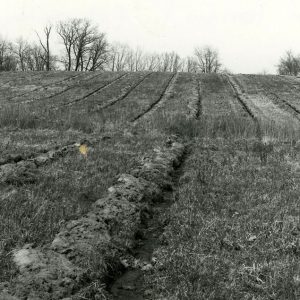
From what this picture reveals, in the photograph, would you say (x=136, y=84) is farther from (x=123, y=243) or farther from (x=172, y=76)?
(x=123, y=243)

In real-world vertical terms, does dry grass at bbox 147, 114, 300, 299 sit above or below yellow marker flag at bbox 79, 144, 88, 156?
below

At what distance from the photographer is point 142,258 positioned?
5.06m

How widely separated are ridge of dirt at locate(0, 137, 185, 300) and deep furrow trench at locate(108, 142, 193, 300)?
0.28 ft

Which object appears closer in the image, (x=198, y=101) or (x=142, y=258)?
(x=142, y=258)

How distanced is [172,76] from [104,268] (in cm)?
3836

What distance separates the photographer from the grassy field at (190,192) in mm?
4453

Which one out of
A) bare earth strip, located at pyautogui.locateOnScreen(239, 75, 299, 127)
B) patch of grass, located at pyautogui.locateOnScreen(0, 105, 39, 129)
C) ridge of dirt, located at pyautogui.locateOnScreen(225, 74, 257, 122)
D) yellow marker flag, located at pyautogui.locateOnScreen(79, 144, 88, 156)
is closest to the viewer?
yellow marker flag, located at pyautogui.locateOnScreen(79, 144, 88, 156)

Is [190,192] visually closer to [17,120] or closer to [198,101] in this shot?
[17,120]

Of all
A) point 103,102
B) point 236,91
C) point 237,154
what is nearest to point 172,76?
point 236,91

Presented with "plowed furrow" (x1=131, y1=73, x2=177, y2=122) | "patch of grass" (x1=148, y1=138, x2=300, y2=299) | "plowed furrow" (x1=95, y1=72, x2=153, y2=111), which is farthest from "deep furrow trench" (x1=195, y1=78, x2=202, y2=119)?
"patch of grass" (x1=148, y1=138, x2=300, y2=299)

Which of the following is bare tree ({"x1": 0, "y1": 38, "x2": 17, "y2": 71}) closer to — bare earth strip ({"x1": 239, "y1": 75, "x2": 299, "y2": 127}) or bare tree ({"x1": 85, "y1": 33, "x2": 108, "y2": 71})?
bare tree ({"x1": 85, "y1": 33, "x2": 108, "y2": 71})

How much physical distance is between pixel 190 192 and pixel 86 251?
3298mm

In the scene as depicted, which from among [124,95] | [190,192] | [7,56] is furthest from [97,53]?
[190,192]

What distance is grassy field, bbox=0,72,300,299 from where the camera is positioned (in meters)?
4.45
